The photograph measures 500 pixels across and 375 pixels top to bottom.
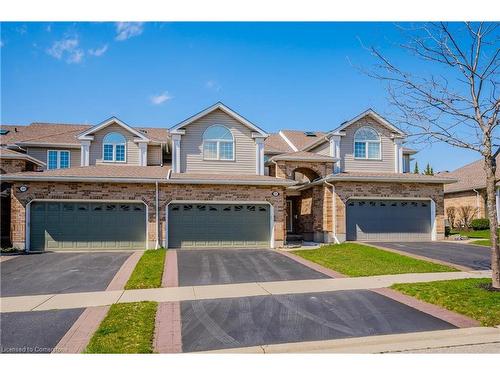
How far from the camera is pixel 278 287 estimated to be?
10.1 m

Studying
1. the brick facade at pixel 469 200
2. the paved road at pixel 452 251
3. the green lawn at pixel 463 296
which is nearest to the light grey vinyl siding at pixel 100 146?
the paved road at pixel 452 251

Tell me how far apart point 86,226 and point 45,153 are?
27.5 ft

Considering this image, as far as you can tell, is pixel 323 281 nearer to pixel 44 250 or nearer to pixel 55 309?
pixel 55 309

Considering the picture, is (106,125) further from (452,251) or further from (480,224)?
(480,224)

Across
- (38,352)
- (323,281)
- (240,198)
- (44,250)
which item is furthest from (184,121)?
(38,352)

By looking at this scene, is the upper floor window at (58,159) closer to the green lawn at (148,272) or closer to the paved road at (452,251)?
the green lawn at (148,272)

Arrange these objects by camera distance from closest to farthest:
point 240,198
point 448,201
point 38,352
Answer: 1. point 38,352
2. point 240,198
3. point 448,201

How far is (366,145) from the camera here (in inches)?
888

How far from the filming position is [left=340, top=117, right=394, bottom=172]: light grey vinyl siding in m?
22.3

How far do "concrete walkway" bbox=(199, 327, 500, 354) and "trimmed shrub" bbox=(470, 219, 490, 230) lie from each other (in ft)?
70.8

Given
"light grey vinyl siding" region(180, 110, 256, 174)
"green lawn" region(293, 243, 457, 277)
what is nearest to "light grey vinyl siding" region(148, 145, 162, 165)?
"light grey vinyl siding" region(180, 110, 256, 174)

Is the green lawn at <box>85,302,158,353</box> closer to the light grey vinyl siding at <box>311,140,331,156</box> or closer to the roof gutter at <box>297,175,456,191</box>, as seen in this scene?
the roof gutter at <box>297,175,456,191</box>

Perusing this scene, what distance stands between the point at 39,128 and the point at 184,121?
12.6 m

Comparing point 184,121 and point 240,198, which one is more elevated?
point 184,121
